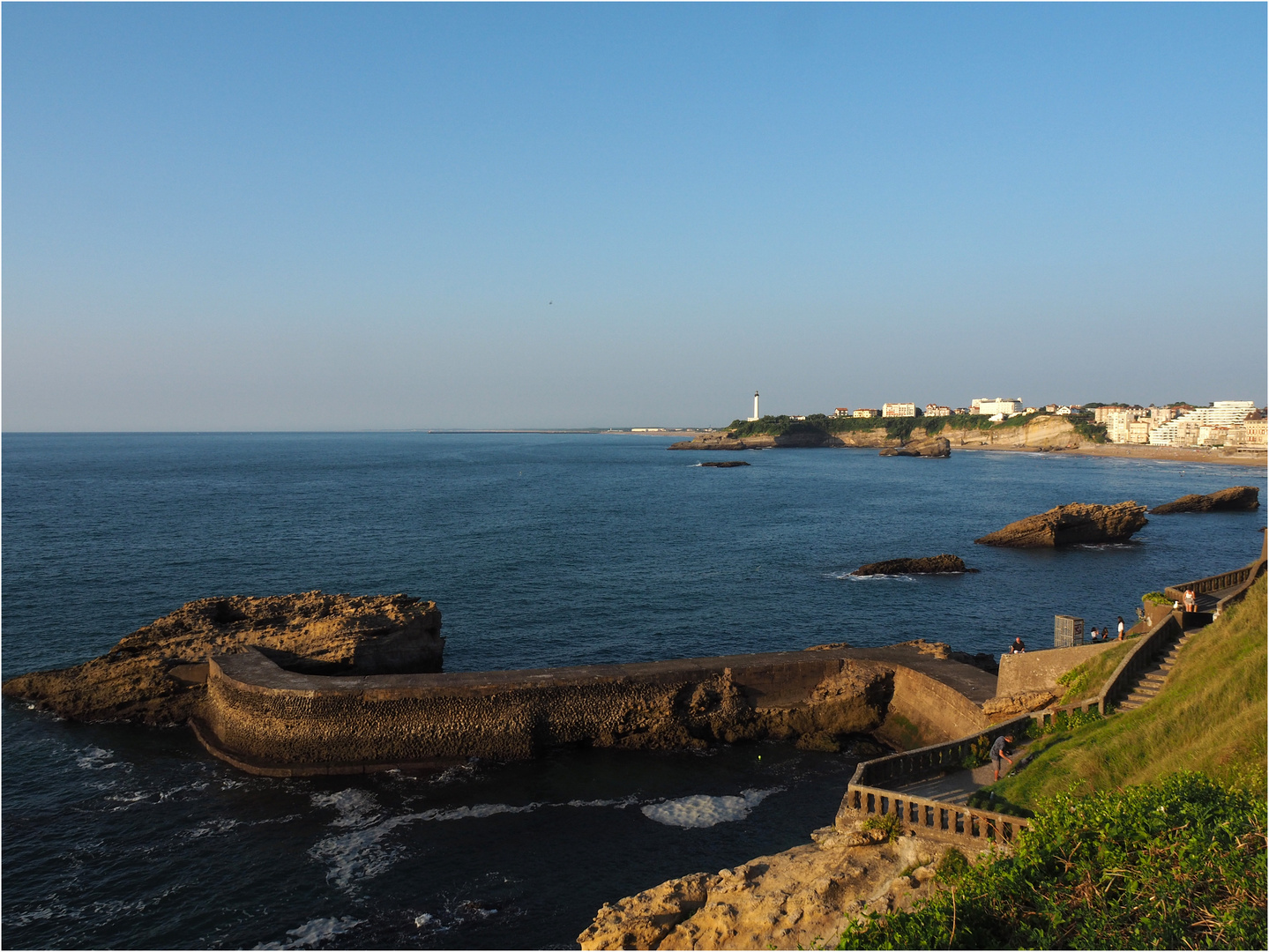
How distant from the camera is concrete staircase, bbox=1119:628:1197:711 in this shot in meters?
16.9

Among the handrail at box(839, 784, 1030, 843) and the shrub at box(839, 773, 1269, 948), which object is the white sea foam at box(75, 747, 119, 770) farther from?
the shrub at box(839, 773, 1269, 948)

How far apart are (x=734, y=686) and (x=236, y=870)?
1541cm

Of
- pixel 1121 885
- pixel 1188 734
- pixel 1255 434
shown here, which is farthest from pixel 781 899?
pixel 1255 434

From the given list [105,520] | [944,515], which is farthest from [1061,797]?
[105,520]

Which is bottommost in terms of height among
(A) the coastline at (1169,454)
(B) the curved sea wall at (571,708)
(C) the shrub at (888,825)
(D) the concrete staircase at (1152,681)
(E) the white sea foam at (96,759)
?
(E) the white sea foam at (96,759)

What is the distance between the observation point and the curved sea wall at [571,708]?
2348 centimetres

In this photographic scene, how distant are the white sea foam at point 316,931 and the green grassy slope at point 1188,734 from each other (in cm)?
1374

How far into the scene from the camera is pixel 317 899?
16938 millimetres

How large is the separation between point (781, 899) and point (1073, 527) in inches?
2309

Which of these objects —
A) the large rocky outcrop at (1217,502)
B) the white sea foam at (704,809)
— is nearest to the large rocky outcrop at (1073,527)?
the large rocky outcrop at (1217,502)

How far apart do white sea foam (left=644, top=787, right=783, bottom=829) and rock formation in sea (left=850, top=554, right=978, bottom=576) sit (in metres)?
30.9

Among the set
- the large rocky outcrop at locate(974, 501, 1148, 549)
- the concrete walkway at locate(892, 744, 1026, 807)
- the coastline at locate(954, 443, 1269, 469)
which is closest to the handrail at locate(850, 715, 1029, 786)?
the concrete walkway at locate(892, 744, 1026, 807)

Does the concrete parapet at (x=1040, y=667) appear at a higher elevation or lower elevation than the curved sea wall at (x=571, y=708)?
higher

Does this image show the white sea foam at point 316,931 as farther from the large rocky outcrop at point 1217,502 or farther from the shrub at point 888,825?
the large rocky outcrop at point 1217,502
